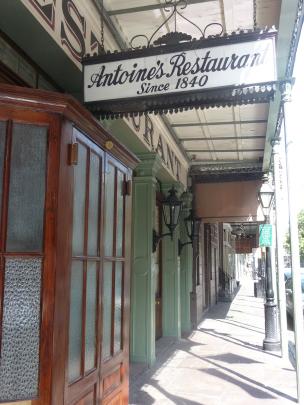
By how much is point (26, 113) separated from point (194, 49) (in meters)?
1.52

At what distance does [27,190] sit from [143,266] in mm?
5043

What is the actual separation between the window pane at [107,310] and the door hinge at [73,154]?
90cm

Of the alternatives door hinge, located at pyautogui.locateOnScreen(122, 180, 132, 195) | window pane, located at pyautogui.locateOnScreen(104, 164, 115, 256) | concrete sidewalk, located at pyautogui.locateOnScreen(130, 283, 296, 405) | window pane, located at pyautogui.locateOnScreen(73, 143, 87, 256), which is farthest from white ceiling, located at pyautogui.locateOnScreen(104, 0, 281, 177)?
concrete sidewalk, located at pyautogui.locateOnScreen(130, 283, 296, 405)

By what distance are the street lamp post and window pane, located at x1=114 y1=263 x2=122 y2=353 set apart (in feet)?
18.7

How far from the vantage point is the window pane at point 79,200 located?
277cm

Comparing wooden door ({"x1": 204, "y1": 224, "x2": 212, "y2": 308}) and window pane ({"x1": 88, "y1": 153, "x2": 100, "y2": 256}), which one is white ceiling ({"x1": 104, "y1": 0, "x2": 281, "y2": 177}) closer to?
window pane ({"x1": 88, "y1": 153, "x2": 100, "y2": 256})

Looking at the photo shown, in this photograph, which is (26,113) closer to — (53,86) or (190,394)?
(53,86)

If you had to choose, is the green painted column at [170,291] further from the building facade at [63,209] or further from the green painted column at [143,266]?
the building facade at [63,209]

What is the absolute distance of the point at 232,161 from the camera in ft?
37.3

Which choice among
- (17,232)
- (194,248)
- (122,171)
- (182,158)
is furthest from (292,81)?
(194,248)

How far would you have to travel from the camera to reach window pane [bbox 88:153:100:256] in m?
2.99

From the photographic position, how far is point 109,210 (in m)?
3.35

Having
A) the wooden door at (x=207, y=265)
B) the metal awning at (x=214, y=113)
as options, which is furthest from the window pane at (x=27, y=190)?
the wooden door at (x=207, y=265)

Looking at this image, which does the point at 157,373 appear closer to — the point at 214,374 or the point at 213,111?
the point at 214,374
